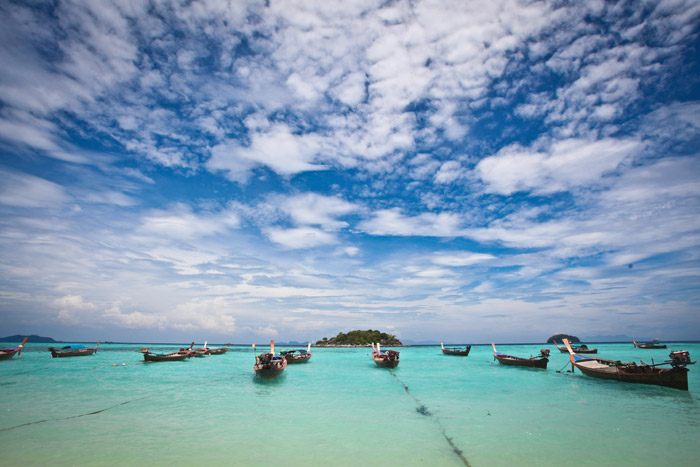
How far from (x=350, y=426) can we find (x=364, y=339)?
115107 millimetres

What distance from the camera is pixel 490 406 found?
15.6 metres

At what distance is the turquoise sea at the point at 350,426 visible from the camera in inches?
359

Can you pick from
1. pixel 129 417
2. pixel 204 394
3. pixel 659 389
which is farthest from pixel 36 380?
pixel 659 389

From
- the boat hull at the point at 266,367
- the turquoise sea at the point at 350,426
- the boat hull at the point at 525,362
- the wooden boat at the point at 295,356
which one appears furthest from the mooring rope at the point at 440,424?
the wooden boat at the point at 295,356

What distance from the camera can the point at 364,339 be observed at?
12244cm

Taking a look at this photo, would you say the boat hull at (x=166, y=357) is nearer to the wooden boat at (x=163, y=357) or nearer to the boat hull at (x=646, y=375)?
the wooden boat at (x=163, y=357)

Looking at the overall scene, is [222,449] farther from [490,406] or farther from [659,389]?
[659,389]

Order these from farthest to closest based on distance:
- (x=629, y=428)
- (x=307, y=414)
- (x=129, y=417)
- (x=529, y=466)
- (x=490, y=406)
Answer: (x=490, y=406), (x=307, y=414), (x=129, y=417), (x=629, y=428), (x=529, y=466)

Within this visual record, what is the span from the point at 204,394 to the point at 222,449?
37.6 ft

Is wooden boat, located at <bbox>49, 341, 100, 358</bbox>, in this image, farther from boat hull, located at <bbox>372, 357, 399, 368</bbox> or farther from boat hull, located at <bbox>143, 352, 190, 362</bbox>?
boat hull, located at <bbox>372, 357, 399, 368</bbox>

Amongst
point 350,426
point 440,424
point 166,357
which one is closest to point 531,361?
point 440,424

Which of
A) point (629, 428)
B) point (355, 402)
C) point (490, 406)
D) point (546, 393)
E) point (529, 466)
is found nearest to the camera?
point (529, 466)

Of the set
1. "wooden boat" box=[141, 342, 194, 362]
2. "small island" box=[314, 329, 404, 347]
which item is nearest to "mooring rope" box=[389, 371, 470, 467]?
"wooden boat" box=[141, 342, 194, 362]

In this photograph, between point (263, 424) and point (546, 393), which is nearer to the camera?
point (263, 424)
